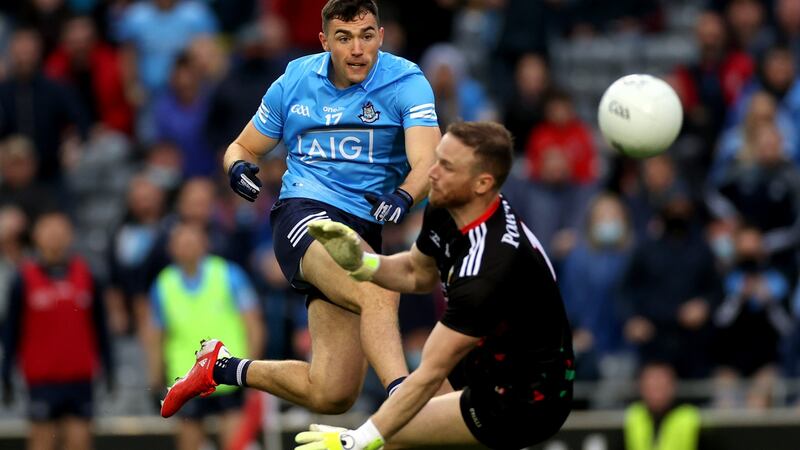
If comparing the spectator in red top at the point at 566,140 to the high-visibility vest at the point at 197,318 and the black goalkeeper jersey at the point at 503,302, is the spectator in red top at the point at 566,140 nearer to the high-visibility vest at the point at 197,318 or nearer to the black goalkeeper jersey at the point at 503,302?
the high-visibility vest at the point at 197,318

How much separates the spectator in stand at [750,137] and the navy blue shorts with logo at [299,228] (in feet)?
21.2

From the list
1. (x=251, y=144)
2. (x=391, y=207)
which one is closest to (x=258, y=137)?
(x=251, y=144)

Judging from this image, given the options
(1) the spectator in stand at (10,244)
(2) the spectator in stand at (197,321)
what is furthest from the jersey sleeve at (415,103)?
(1) the spectator in stand at (10,244)

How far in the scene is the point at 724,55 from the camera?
55.6 feet

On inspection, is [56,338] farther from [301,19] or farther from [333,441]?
[333,441]

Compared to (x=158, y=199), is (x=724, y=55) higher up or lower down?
higher up

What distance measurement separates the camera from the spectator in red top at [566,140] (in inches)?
627

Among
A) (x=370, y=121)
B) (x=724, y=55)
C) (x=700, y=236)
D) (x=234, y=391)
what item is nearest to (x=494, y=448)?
(x=370, y=121)

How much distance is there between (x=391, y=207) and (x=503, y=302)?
2.67 feet

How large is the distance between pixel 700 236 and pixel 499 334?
5.77 metres

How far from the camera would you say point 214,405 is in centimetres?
1415

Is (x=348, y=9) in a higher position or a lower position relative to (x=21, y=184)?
higher

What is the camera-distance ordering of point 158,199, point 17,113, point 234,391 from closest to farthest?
point 234,391 < point 158,199 < point 17,113

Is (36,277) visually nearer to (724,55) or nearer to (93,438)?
(93,438)
